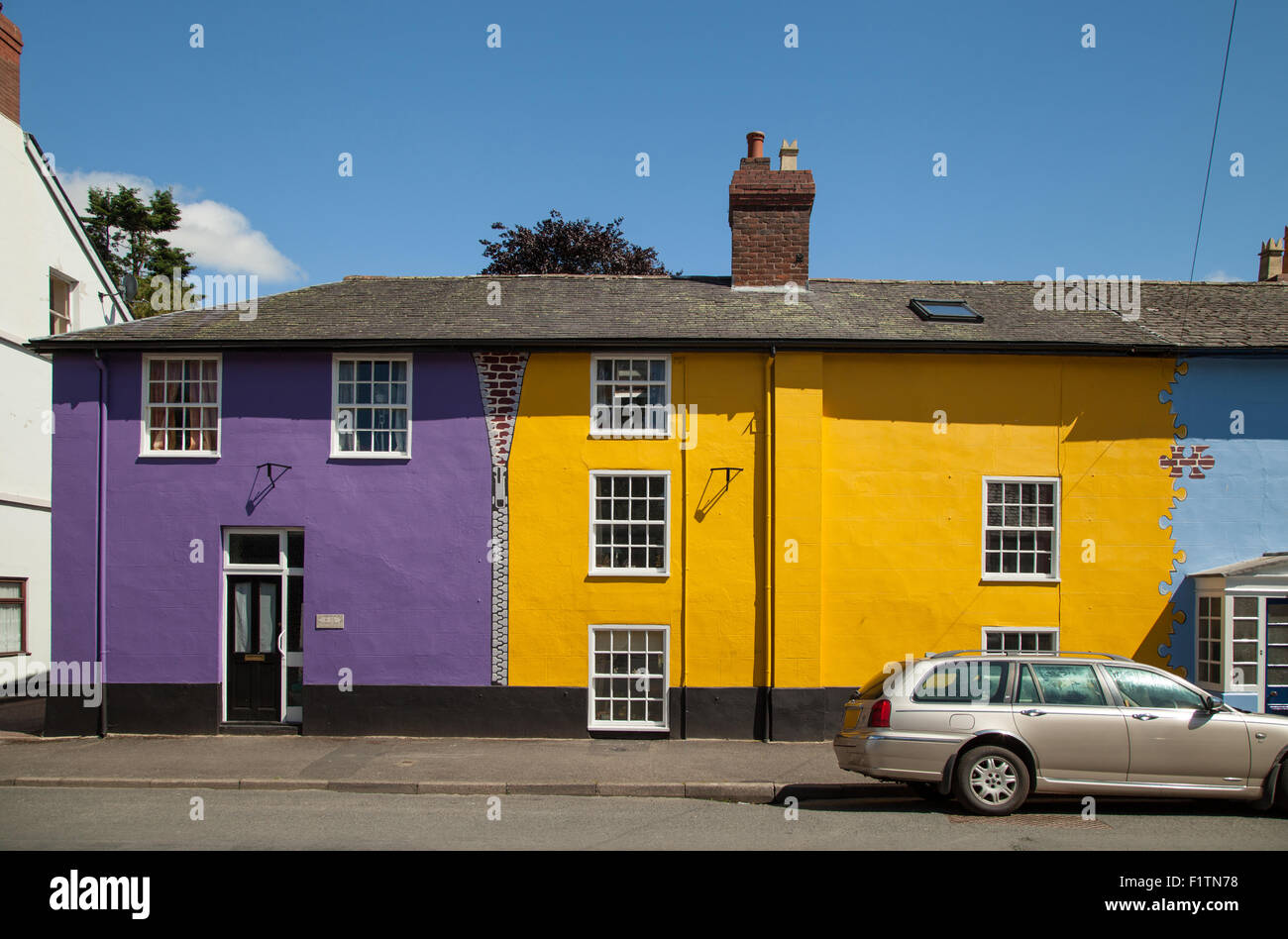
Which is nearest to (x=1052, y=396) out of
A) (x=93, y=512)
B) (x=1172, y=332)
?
(x=1172, y=332)

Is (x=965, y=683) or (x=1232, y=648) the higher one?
(x=965, y=683)

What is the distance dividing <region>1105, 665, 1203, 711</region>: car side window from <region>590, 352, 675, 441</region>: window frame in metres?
7.03

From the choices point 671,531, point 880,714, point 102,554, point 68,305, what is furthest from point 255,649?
point 68,305

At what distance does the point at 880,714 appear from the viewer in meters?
10.4

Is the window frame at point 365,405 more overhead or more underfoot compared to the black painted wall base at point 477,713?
more overhead

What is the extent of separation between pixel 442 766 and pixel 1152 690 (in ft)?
27.1

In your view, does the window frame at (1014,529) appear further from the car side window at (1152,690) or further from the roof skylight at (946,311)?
the car side window at (1152,690)

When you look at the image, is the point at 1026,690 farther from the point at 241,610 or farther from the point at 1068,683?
the point at 241,610

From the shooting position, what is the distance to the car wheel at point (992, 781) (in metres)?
10.1

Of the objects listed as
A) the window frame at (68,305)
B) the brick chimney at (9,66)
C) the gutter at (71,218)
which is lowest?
the window frame at (68,305)

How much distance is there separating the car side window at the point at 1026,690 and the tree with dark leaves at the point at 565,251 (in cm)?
2360

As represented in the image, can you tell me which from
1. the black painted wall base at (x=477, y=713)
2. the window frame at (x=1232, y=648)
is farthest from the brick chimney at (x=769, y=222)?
the window frame at (x=1232, y=648)

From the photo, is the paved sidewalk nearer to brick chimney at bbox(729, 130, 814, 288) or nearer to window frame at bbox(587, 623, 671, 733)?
window frame at bbox(587, 623, 671, 733)

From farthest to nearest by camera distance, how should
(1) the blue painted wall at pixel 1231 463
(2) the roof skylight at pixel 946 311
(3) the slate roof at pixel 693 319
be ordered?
(2) the roof skylight at pixel 946 311 → (1) the blue painted wall at pixel 1231 463 → (3) the slate roof at pixel 693 319
